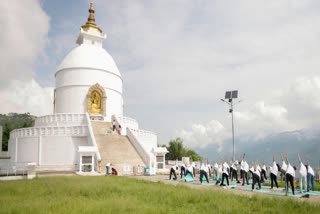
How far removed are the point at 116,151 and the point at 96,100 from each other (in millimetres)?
11916

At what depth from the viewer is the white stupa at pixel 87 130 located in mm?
26531

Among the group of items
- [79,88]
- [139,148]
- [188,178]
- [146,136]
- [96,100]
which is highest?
[79,88]

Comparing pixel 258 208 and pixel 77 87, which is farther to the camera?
pixel 77 87

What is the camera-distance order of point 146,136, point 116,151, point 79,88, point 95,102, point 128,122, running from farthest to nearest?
point 79,88 → point 95,102 → point 128,122 → point 146,136 → point 116,151

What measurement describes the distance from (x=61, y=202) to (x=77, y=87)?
30.2 meters

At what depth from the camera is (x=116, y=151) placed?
2753 centimetres

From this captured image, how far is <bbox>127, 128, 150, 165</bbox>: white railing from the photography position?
26672 mm

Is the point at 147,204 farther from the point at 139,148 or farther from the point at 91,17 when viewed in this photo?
the point at 91,17

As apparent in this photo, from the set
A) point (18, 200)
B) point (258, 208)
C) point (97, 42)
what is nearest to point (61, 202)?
point (18, 200)

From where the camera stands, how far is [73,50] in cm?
4150

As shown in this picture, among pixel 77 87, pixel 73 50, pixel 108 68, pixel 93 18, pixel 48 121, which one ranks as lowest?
pixel 48 121

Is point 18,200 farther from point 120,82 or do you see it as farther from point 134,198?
point 120,82

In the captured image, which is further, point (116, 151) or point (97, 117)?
point (97, 117)

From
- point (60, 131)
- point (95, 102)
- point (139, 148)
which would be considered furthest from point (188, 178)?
point (95, 102)
